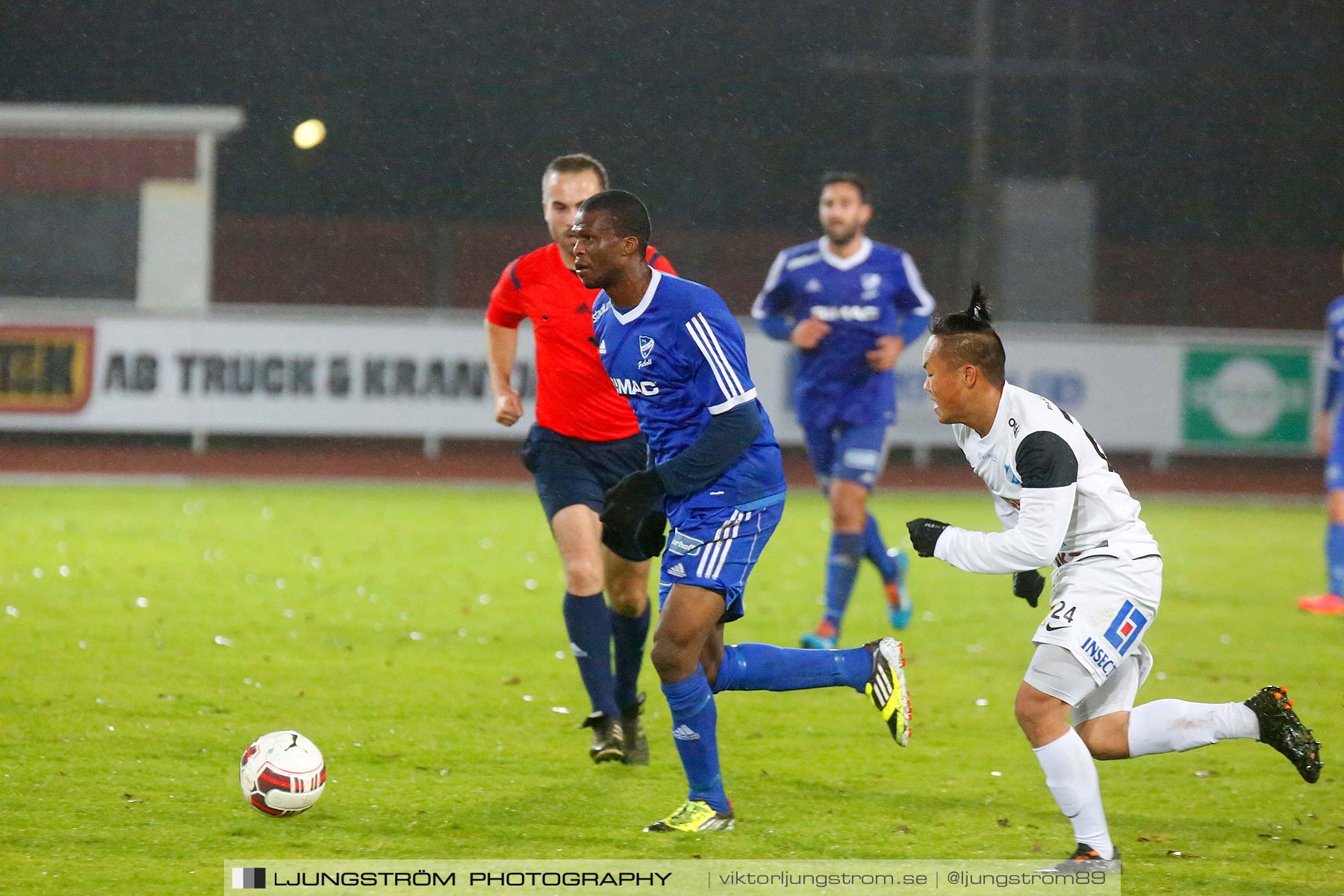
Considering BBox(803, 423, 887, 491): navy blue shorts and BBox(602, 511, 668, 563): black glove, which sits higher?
BBox(803, 423, 887, 491): navy blue shorts

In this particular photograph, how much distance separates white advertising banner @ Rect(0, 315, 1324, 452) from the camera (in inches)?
668

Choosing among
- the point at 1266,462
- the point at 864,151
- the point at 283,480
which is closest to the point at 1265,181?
the point at 864,151

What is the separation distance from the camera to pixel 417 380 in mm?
17766

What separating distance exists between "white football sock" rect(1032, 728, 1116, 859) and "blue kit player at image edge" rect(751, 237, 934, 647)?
3.72 metres

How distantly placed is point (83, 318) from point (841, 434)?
37.0 ft

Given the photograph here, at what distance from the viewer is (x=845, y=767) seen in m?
5.63

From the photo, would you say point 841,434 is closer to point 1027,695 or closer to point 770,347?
point 1027,695

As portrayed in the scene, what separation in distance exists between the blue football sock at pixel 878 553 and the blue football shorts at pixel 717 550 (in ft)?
12.9

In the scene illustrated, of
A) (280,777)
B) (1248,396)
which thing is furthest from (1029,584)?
(1248,396)

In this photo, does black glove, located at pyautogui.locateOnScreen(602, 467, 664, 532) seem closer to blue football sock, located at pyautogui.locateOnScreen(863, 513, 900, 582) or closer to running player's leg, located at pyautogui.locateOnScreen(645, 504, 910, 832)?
running player's leg, located at pyautogui.locateOnScreen(645, 504, 910, 832)

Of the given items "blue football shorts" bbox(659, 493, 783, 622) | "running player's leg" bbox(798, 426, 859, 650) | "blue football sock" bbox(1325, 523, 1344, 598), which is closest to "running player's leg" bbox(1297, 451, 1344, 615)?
"blue football sock" bbox(1325, 523, 1344, 598)

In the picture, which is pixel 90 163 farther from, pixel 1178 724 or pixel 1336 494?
pixel 1178 724

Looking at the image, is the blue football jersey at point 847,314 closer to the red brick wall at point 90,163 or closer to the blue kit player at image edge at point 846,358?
the blue kit player at image edge at point 846,358

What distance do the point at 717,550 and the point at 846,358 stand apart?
3.81m
